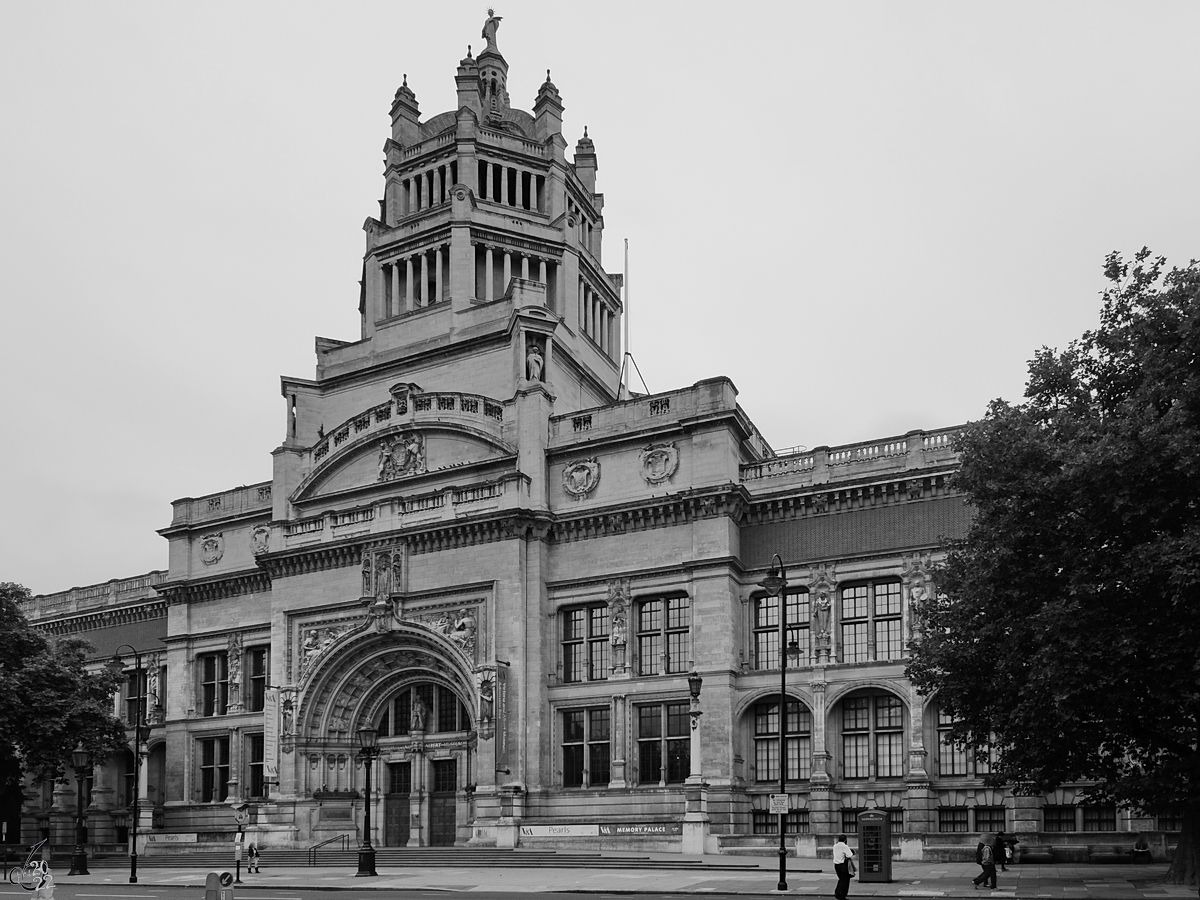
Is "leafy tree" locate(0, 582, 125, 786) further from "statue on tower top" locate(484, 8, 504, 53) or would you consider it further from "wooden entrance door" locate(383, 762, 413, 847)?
"statue on tower top" locate(484, 8, 504, 53)

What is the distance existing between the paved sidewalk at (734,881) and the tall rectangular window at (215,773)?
46.0 ft

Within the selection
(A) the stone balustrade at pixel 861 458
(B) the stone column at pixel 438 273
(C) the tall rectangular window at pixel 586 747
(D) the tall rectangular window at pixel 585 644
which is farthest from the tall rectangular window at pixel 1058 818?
(B) the stone column at pixel 438 273

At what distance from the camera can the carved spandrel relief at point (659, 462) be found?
51.8 meters

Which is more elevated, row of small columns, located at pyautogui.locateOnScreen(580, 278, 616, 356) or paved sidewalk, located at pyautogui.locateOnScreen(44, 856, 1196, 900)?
row of small columns, located at pyautogui.locateOnScreen(580, 278, 616, 356)

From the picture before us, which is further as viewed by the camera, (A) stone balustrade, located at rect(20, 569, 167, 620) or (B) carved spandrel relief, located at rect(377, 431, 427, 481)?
(A) stone balustrade, located at rect(20, 569, 167, 620)

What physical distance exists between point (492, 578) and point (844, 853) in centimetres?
2508

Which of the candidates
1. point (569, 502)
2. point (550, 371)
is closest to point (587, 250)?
point (550, 371)

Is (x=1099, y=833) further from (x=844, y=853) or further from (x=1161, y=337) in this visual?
(x=1161, y=337)

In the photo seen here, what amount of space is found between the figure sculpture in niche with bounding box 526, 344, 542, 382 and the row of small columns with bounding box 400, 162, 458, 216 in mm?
13073

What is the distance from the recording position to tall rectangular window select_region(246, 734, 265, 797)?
61.6 meters

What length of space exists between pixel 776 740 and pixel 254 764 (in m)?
26.0

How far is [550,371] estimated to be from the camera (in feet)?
189

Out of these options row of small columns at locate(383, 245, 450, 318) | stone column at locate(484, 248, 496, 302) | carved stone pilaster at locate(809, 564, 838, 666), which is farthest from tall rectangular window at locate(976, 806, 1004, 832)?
row of small columns at locate(383, 245, 450, 318)

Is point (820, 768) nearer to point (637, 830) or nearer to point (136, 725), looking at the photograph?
point (637, 830)
